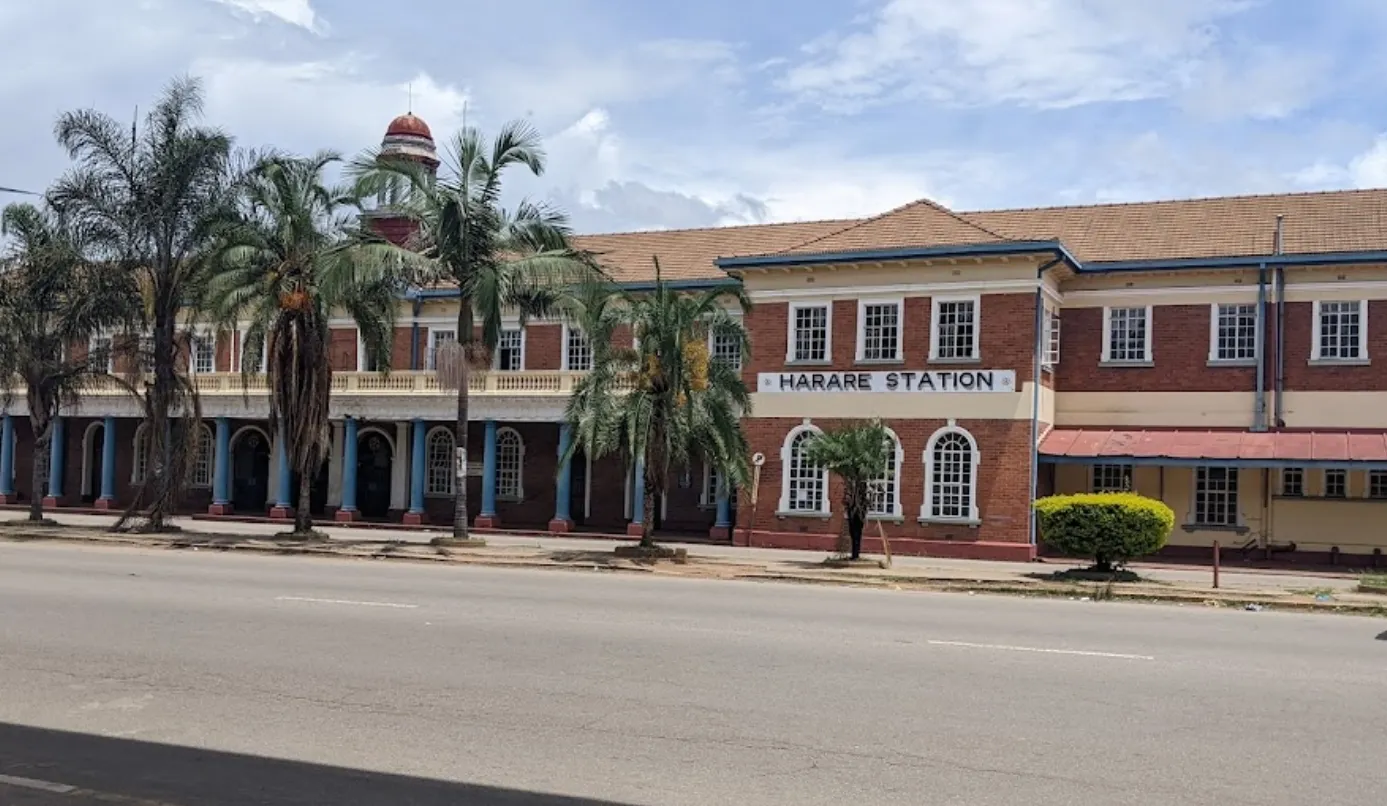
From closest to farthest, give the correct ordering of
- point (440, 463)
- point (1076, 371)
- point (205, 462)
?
point (1076, 371), point (440, 463), point (205, 462)

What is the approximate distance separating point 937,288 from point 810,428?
404cm

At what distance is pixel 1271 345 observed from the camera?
2730cm

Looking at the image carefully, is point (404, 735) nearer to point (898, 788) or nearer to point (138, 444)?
point (898, 788)

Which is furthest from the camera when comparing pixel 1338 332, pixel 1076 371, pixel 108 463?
pixel 108 463

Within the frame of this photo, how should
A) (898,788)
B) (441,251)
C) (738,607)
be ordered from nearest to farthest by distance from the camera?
(898,788)
(738,607)
(441,251)

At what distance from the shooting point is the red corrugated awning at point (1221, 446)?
25.4 metres

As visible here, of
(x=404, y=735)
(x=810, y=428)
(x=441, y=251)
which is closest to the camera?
(x=404, y=735)

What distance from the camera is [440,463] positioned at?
36.6m

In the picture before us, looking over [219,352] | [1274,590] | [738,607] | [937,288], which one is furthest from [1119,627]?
[219,352]

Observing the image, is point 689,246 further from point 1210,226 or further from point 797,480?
point 1210,226

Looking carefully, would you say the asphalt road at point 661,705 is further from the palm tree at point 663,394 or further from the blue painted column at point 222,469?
the blue painted column at point 222,469

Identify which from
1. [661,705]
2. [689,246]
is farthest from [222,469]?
[661,705]

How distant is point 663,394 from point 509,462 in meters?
12.6

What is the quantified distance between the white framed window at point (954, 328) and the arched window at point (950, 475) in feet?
4.74
